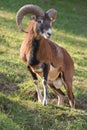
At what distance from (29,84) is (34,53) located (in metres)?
2.62

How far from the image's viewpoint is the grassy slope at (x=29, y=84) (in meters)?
10.7

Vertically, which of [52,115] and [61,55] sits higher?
[61,55]

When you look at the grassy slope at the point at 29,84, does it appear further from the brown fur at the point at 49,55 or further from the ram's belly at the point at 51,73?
the brown fur at the point at 49,55

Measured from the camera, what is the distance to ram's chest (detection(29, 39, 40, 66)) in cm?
1170

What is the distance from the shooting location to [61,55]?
12.9 meters

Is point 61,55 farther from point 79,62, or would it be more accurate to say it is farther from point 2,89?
point 79,62

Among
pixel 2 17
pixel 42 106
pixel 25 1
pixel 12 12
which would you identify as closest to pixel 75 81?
pixel 42 106

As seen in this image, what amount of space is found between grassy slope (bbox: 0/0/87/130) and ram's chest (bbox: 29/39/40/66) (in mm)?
928

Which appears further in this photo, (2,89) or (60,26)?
(60,26)

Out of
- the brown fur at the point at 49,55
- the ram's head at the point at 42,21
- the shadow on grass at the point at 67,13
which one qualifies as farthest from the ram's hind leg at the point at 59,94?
the shadow on grass at the point at 67,13

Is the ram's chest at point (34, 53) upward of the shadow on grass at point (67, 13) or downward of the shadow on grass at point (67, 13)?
upward

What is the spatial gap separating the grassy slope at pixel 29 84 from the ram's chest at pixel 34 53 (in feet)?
3.05

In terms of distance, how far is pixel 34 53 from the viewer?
38.6ft

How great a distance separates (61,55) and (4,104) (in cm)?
256
